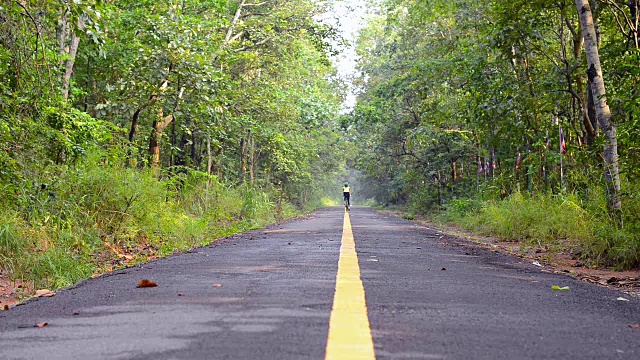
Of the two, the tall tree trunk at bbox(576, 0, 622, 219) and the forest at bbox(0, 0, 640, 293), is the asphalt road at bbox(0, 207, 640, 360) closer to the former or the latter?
the forest at bbox(0, 0, 640, 293)

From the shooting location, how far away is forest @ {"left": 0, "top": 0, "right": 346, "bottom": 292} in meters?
8.22

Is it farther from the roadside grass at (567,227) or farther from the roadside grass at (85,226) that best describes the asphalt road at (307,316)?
the roadside grass at (567,227)

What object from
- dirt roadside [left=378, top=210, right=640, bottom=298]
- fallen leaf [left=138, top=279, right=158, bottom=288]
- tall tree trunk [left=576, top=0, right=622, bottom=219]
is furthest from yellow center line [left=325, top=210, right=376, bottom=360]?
tall tree trunk [left=576, top=0, right=622, bottom=219]

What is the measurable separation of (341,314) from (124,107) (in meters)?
12.1

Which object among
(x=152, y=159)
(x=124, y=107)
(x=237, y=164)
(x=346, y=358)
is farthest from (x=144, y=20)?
(x=237, y=164)

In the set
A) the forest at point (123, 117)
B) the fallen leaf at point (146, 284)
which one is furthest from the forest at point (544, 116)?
the fallen leaf at point (146, 284)

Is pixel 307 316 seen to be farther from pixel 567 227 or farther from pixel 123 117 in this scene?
pixel 123 117

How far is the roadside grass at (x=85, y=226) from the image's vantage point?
7184 millimetres

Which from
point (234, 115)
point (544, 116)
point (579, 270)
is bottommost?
point (579, 270)

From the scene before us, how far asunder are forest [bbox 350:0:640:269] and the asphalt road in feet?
9.26

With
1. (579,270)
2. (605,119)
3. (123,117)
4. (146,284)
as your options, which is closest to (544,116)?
(605,119)

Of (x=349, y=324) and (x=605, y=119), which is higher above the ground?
(x=605, y=119)

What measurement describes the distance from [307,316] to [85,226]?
652cm

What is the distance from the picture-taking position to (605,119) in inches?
371
